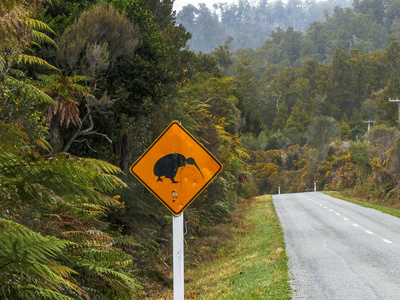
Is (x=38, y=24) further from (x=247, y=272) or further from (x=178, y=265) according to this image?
(x=247, y=272)

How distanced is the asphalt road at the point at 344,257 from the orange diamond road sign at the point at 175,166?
3941 millimetres

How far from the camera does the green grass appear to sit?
8.81m

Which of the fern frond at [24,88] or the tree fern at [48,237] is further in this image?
the fern frond at [24,88]

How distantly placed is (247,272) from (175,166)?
6500mm

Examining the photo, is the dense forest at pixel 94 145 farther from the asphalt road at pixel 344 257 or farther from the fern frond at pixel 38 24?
the asphalt road at pixel 344 257

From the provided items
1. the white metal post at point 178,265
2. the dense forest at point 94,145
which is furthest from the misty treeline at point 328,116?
the white metal post at point 178,265

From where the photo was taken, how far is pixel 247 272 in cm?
1116

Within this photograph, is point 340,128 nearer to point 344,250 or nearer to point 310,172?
point 310,172

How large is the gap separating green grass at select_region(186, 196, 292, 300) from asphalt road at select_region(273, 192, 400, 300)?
316mm

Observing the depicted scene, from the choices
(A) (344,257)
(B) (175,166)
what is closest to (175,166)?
(B) (175,166)

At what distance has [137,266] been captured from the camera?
11.3 m

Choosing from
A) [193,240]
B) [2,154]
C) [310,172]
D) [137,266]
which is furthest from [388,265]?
[310,172]

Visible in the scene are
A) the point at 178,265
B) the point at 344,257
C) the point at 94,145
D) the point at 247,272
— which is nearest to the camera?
the point at 178,265

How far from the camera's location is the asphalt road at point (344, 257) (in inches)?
340
